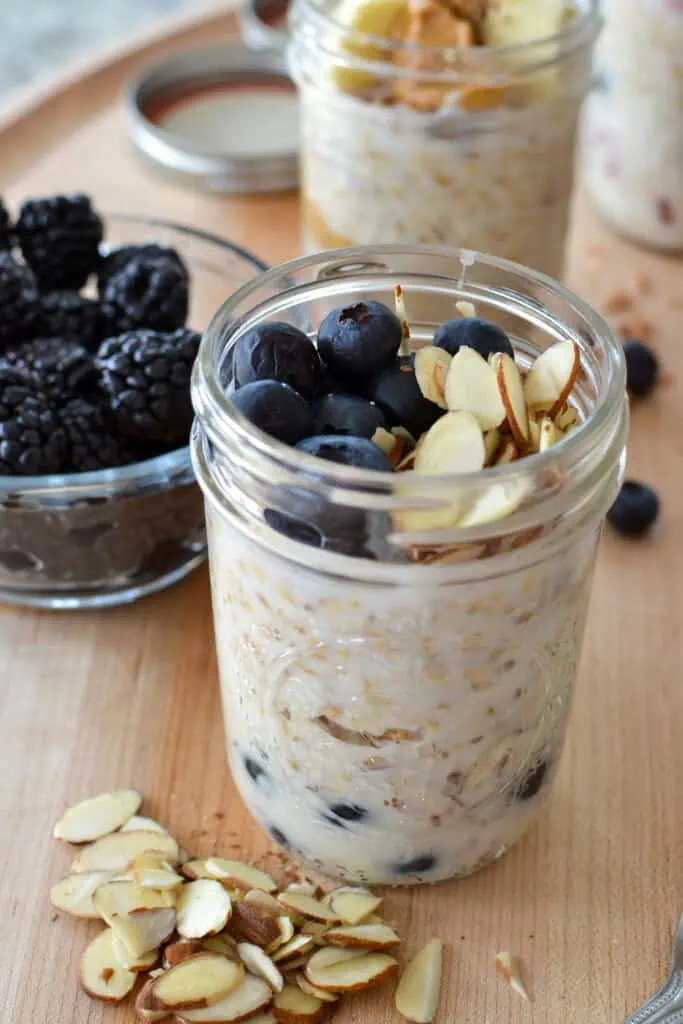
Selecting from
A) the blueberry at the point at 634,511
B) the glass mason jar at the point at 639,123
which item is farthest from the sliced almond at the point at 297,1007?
the glass mason jar at the point at 639,123

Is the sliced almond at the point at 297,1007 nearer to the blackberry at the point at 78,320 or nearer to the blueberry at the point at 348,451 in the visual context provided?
the blueberry at the point at 348,451

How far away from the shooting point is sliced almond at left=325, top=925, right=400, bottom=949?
79cm

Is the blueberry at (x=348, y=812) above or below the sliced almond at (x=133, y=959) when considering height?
above

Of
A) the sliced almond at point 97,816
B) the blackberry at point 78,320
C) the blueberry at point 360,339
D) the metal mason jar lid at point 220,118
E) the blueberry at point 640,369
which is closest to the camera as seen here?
the blueberry at point 360,339

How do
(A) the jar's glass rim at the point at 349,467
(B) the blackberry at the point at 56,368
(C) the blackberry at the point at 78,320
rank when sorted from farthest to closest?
(C) the blackberry at the point at 78,320, (B) the blackberry at the point at 56,368, (A) the jar's glass rim at the point at 349,467

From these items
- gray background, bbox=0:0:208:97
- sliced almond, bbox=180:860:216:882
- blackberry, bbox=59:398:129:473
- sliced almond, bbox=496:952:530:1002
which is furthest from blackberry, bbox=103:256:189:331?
gray background, bbox=0:0:208:97

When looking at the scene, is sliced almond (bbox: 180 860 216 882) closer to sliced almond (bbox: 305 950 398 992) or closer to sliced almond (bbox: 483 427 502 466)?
sliced almond (bbox: 305 950 398 992)

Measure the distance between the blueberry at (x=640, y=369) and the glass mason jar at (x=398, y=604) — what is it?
17.6 inches

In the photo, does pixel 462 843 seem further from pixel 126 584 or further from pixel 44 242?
pixel 44 242

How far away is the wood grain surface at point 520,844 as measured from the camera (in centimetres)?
80

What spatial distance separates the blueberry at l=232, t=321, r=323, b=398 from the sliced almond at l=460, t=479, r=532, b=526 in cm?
15

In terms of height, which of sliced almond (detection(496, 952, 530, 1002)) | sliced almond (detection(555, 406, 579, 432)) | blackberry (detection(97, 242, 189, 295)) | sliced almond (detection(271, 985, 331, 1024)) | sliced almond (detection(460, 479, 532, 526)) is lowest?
sliced almond (detection(496, 952, 530, 1002))

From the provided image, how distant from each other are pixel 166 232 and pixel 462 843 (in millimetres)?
717

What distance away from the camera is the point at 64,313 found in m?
1.10
